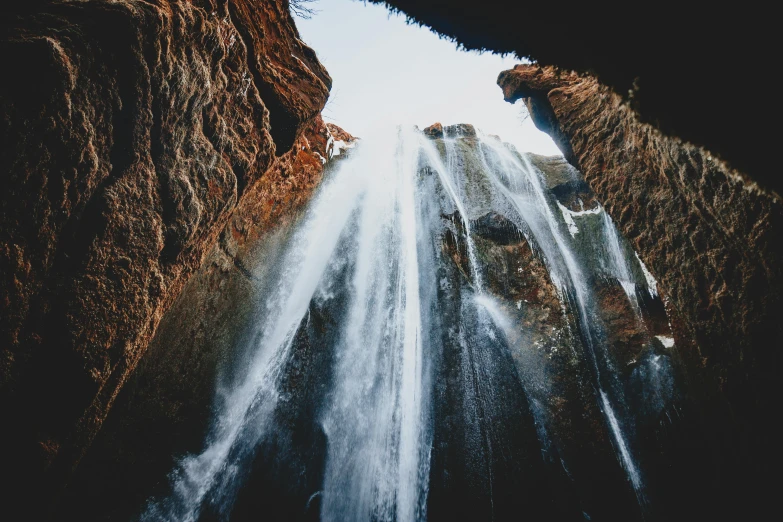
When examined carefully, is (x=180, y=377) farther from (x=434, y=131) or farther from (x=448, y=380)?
(x=434, y=131)

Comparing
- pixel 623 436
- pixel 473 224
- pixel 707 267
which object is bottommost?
pixel 623 436

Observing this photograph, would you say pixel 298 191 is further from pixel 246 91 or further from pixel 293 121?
pixel 246 91

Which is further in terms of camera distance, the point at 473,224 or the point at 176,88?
the point at 473,224

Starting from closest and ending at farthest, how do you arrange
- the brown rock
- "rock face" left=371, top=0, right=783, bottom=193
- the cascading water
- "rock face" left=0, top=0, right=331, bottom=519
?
"rock face" left=371, top=0, right=783, bottom=193, "rock face" left=0, top=0, right=331, bottom=519, the cascading water, the brown rock

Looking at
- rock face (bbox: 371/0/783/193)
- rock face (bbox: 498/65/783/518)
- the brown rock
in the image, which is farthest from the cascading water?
rock face (bbox: 371/0/783/193)

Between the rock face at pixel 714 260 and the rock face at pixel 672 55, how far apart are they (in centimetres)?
91

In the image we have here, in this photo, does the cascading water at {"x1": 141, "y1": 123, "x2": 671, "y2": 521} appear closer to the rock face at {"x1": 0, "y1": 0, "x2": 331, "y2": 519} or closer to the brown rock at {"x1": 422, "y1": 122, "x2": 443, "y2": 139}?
the rock face at {"x1": 0, "y1": 0, "x2": 331, "y2": 519}

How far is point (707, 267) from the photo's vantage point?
4.73 meters

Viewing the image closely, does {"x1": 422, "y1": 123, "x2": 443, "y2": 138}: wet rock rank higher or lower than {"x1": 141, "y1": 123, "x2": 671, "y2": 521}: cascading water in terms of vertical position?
higher

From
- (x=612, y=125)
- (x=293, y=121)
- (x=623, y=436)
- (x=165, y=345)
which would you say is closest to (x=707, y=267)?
(x=612, y=125)

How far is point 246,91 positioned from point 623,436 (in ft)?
37.2

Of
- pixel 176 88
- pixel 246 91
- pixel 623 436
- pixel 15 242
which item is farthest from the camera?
pixel 623 436

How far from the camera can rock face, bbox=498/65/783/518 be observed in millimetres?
3996

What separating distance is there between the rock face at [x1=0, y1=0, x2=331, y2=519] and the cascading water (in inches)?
188
